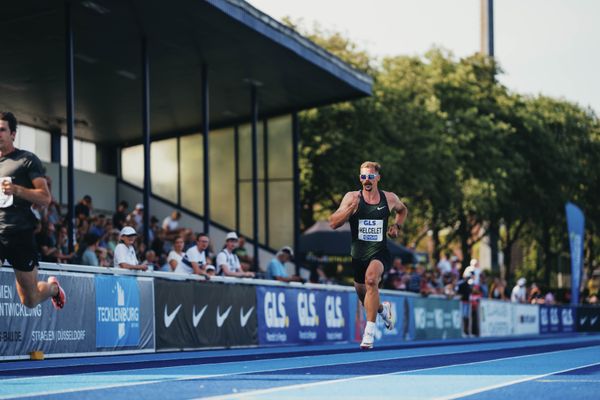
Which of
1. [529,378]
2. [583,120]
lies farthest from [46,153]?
[583,120]

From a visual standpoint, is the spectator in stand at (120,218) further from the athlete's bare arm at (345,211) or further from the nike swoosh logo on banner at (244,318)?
the athlete's bare arm at (345,211)

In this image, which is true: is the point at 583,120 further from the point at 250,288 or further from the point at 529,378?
the point at 529,378

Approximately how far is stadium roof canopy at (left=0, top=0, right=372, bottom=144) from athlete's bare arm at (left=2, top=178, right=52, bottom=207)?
41.2 feet

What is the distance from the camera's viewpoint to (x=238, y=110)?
36781 millimetres

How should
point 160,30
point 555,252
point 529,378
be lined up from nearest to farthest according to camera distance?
point 529,378
point 160,30
point 555,252

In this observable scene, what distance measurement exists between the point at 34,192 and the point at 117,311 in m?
7.64

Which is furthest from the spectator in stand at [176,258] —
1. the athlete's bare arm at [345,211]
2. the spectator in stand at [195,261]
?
the athlete's bare arm at [345,211]

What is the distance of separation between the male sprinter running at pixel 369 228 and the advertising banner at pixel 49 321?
13.5ft

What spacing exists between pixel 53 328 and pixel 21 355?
92 cm

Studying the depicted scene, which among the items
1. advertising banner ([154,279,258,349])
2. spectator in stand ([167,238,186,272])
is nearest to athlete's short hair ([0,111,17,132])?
advertising banner ([154,279,258,349])

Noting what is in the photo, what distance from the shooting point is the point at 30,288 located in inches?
419

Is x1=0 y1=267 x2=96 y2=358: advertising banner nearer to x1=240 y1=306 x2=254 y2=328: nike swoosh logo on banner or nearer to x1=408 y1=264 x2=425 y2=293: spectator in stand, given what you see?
x1=240 y1=306 x2=254 y2=328: nike swoosh logo on banner

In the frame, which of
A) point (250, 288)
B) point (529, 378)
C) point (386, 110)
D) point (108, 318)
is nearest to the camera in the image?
point (529, 378)

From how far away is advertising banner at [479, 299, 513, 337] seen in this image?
35875mm
